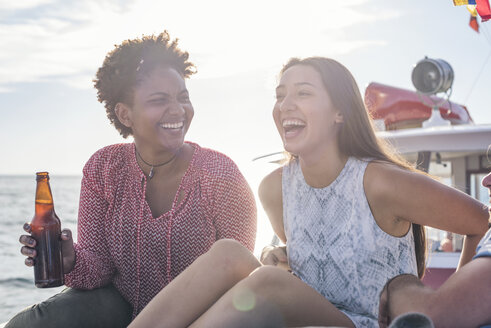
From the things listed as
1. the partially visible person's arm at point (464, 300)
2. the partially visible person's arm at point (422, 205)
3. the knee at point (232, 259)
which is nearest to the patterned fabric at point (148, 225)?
the knee at point (232, 259)

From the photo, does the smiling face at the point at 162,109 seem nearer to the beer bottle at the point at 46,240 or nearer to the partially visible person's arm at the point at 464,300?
the beer bottle at the point at 46,240

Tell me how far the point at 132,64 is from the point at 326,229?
1.48m

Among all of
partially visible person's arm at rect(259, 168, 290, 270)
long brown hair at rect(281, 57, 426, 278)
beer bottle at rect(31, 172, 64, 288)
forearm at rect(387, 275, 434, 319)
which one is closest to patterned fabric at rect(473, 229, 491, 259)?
forearm at rect(387, 275, 434, 319)

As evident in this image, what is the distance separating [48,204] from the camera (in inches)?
113

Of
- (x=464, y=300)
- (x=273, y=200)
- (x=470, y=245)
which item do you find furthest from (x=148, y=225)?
(x=464, y=300)

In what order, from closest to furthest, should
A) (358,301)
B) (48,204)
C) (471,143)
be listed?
1. (358,301)
2. (48,204)
3. (471,143)

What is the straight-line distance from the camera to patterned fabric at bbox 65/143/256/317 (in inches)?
121

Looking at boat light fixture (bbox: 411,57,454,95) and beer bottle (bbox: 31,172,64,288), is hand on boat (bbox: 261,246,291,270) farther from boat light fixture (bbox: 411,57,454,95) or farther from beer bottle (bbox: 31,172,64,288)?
boat light fixture (bbox: 411,57,454,95)

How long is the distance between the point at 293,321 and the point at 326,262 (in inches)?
18.1

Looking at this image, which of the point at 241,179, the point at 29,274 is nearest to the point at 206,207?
the point at 241,179

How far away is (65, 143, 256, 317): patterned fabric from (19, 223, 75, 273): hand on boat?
0.05 metres

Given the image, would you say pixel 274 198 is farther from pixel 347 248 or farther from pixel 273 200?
pixel 347 248

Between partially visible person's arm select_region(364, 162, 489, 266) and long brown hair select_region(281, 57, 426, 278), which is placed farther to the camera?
long brown hair select_region(281, 57, 426, 278)

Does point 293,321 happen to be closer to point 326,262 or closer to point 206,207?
point 326,262
